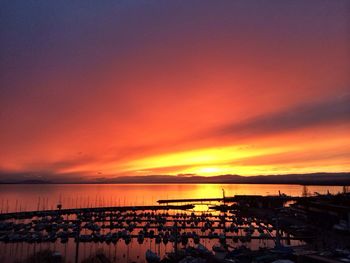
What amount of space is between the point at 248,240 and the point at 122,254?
22195 millimetres

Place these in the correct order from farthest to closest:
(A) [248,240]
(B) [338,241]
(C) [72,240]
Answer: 1. (C) [72,240]
2. (A) [248,240]
3. (B) [338,241]

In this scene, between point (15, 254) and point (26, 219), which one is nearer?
point (15, 254)

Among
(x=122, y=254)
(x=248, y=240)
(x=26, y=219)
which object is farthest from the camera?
(x=26, y=219)

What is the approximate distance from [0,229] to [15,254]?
20.6 m

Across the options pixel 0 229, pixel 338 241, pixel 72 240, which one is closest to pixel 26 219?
pixel 0 229

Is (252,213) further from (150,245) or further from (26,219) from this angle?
(26,219)

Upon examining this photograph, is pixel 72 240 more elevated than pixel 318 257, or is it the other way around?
pixel 318 257

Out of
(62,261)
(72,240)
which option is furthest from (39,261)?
(72,240)

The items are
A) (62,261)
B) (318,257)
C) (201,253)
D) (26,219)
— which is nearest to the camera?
(318,257)

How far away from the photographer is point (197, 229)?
6675cm

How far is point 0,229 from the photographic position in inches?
2507

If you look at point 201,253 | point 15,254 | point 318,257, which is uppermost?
point 318,257

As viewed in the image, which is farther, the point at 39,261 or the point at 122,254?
the point at 122,254

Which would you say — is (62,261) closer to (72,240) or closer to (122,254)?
(122,254)
